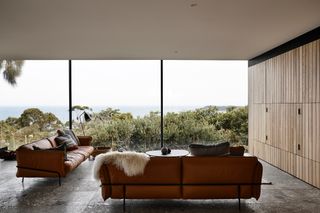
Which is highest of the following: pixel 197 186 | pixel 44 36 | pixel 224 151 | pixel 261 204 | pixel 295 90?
pixel 44 36

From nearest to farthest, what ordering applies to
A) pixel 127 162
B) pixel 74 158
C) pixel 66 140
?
pixel 127 162, pixel 74 158, pixel 66 140

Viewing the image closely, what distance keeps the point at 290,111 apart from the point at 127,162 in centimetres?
366

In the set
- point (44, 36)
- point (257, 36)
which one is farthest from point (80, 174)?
point (257, 36)

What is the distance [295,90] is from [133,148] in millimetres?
5293

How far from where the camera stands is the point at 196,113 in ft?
30.4

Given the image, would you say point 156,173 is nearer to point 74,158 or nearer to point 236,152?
point 236,152

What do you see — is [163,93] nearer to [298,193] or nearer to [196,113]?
[196,113]

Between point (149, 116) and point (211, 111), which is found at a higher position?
point (211, 111)

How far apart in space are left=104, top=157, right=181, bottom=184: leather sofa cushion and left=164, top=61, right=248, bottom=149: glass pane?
4.67m

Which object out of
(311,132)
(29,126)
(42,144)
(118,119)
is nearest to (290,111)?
(311,132)

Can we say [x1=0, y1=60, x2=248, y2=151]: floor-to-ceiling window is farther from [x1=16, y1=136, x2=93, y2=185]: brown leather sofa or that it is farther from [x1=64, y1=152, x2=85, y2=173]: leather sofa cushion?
[x1=16, y1=136, x2=93, y2=185]: brown leather sofa

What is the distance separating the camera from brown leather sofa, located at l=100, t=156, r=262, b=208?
3688 mm

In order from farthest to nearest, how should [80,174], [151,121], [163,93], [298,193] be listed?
[151,121] → [163,93] → [80,174] → [298,193]

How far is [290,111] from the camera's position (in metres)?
5.66
